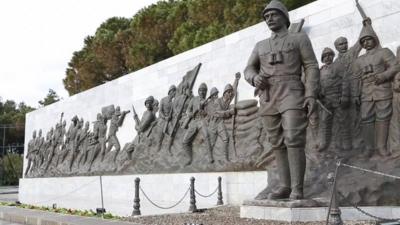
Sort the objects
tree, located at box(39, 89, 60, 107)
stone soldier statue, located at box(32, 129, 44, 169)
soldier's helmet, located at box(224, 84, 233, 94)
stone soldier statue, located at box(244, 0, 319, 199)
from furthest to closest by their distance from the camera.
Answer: tree, located at box(39, 89, 60, 107) < stone soldier statue, located at box(32, 129, 44, 169) < soldier's helmet, located at box(224, 84, 233, 94) < stone soldier statue, located at box(244, 0, 319, 199)

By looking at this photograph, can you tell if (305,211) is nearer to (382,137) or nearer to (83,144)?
(382,137)

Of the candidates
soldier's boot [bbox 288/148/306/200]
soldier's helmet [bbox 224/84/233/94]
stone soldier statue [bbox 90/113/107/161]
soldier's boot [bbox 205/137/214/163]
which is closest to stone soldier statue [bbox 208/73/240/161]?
soldier's helmet [bbox 224/84/233/94]

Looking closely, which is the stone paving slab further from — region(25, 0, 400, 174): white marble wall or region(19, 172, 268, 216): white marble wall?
region(25, 0, 400, 174): white marble wall

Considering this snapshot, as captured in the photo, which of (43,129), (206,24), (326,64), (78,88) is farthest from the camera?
(78,88)

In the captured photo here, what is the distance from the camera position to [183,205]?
12.9 m

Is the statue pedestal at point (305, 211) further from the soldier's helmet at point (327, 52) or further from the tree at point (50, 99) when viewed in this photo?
the tree at point (50, 99)

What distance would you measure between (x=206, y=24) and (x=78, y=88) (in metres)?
15.7

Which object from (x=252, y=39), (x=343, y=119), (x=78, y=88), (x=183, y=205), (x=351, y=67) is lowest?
(x=183, y=205)

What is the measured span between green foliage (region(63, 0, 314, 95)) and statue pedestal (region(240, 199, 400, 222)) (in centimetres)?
1477

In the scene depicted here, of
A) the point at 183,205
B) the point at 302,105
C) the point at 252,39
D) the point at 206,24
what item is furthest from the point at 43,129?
the point at 302,105

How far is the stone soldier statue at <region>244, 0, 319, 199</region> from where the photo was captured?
6.75m

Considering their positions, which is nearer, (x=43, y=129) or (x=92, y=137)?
(x=92, y=137)

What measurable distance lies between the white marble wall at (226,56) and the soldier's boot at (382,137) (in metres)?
1.38

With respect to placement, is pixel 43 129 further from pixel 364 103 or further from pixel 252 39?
pixel 364 103
